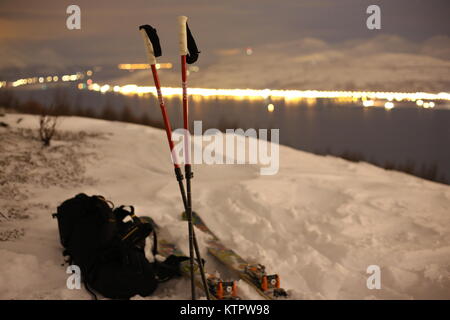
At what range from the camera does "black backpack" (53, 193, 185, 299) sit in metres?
2.69

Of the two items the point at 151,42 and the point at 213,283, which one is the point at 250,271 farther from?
the point at 151,42

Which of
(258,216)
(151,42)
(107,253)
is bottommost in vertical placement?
(258,216)

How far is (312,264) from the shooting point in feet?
11.1

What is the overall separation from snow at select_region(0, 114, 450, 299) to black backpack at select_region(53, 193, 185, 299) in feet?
0.41

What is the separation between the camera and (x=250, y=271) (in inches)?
122

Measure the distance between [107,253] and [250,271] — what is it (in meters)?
1.12

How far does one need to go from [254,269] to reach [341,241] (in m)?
1.12
